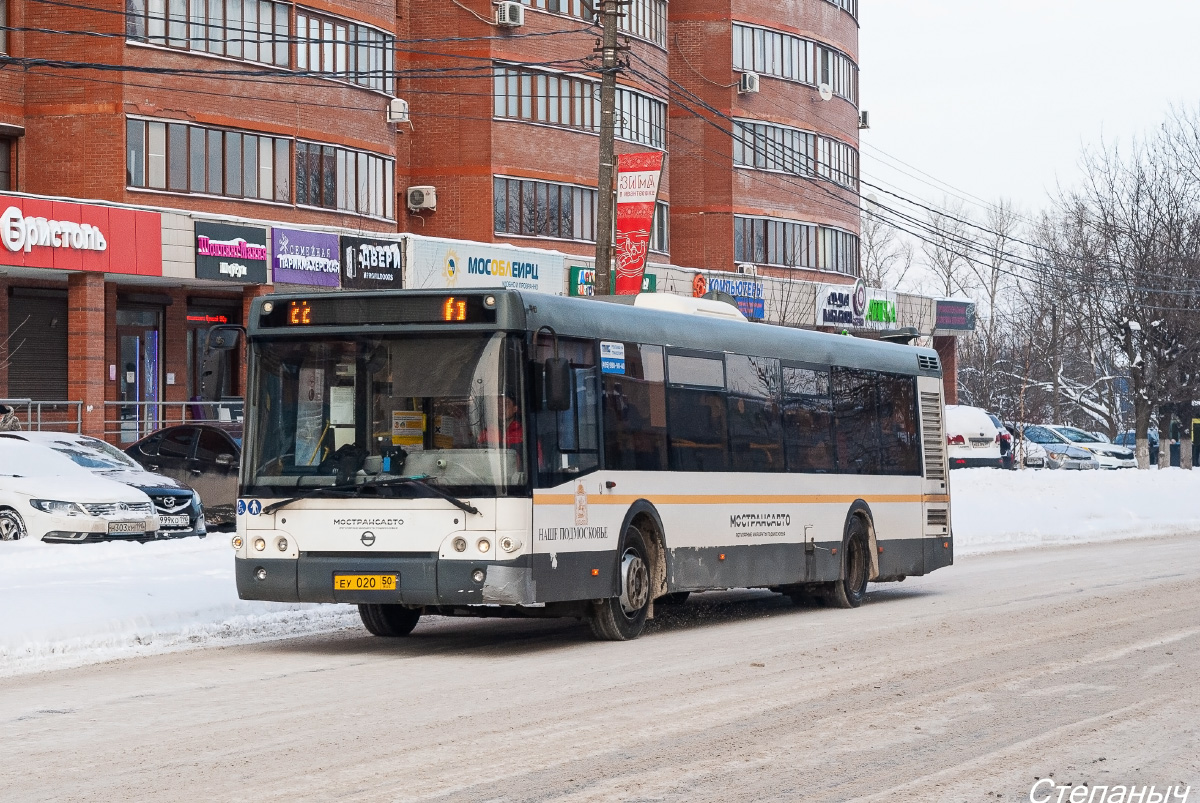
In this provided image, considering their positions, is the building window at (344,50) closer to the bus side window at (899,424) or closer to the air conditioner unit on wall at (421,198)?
the air conditioner unit on wall at (421,198)

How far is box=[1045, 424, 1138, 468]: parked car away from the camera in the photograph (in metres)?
61.2

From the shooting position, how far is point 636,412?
13945 millimetres

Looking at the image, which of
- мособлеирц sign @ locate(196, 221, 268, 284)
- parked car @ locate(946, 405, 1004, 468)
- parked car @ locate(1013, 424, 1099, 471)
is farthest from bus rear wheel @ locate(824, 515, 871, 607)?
parked car @ locate(1013, 424, 1099, 471)

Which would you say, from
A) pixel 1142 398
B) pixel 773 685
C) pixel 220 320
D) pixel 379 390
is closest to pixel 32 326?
pixel 220 320

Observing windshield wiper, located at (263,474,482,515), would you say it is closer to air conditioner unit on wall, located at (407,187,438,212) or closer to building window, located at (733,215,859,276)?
air conditioner unit on wall, located at (407,187,438,212)

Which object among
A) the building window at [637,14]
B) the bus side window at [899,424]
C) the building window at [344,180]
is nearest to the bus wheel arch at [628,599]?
the bus side window at [899,424]

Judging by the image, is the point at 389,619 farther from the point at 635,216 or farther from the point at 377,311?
the point at 635,216

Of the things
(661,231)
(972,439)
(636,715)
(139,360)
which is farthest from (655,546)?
(972,439)

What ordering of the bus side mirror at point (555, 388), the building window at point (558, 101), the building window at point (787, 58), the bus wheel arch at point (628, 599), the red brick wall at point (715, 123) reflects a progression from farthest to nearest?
the building window at point (787, 58)
the red brick wall at point (715, 123)
the building window at point (558, 101)
the bus wheel arch at point (628, 599)
the bus side mirror at point (555, 388)

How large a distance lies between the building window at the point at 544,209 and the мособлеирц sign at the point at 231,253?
9738mm

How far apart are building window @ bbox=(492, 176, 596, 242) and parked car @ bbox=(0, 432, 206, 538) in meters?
22.6

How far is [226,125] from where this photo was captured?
3731 centimetres

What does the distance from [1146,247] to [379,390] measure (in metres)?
48.1

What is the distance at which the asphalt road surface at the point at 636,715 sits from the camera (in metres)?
7.47
